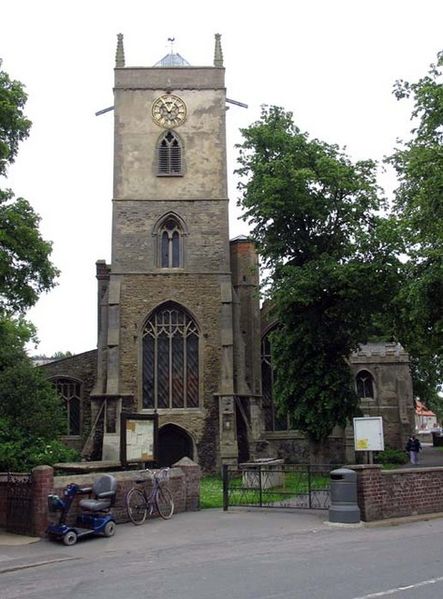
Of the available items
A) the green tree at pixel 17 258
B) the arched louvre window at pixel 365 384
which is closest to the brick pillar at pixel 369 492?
the green tree at pixel 17 258

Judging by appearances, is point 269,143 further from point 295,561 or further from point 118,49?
point 295,561

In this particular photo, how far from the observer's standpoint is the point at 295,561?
370 inches

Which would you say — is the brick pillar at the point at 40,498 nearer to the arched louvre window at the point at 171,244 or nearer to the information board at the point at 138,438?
the information board at the point at 138,438

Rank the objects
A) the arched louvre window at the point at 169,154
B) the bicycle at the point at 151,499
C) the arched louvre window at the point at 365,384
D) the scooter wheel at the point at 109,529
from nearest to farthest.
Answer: the scooter wheel at the point at 109,529
the bicycle at the point at 151,499
the arched louvre window at the point at 169,154
the arched louvre window at the point at 365,384

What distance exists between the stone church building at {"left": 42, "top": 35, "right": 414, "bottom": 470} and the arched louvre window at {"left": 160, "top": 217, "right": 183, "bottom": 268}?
0.05m

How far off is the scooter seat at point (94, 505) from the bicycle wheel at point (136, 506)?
1215 mm

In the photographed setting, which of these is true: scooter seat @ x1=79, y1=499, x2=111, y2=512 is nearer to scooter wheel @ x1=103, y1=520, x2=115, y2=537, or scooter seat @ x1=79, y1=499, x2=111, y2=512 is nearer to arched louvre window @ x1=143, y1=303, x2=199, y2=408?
scooter wheel @ x1=103, y1=520, x2=115, y2=537

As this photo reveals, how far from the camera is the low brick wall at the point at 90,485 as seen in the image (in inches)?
490

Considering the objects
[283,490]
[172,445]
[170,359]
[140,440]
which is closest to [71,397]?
[170,359]

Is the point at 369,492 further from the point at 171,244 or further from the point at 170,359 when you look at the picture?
the point at 171,244

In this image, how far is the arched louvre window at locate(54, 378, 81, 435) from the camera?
32.5 metres

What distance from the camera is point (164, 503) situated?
14836mm

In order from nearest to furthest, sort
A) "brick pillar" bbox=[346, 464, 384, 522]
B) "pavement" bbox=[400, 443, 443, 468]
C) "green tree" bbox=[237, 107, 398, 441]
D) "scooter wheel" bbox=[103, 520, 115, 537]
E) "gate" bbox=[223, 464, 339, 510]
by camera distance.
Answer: "scooter wheel" bbox=[103, 520, 115, 537] → "brick pillar" bbox=[346, 464, 384, 522] → "gate" bbox=[223, 464, 339, 510] → "green tree" bbox=[237, 107, 398, 441] → "pavement" bbox=[400, 443, 443, 468]

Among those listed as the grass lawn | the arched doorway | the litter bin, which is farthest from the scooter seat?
the arched doorway
